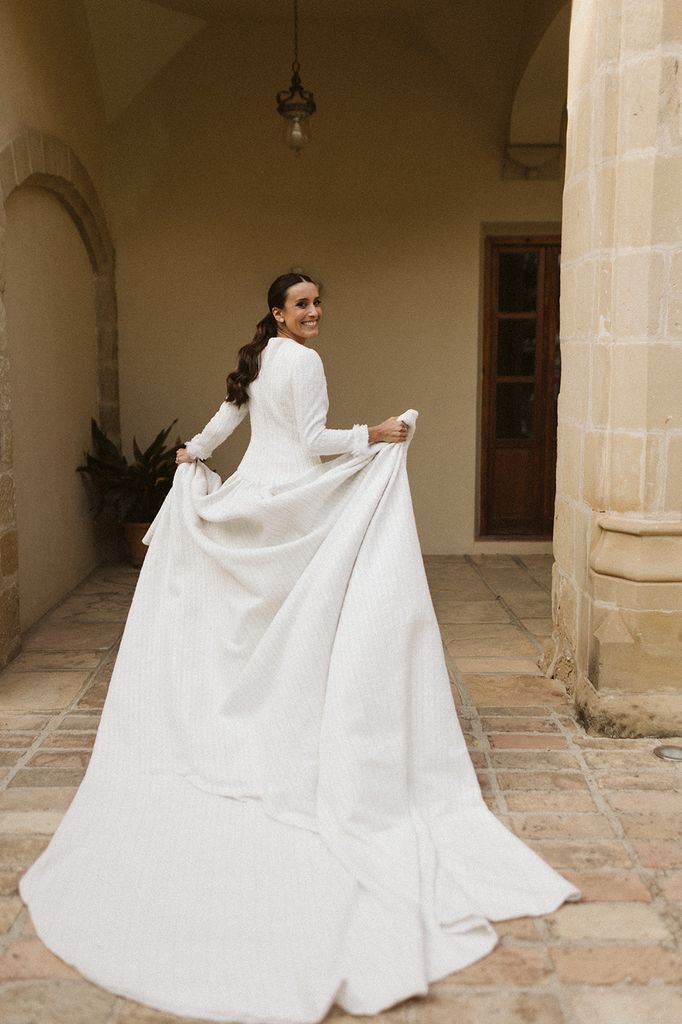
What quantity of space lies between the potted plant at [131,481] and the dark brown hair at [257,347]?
11.2 feet

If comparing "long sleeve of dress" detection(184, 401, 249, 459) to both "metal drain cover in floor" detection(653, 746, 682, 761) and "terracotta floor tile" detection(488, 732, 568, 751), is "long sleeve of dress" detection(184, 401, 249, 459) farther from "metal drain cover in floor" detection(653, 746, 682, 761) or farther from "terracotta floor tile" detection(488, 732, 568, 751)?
"metal drain cover in floor" detection(653, 746, 682, 761)

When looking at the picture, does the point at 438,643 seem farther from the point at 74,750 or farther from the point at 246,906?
the point at 74,750

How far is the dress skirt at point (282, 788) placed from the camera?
7.03 ft

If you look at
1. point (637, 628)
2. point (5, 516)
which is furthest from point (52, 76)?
point (637, 628)

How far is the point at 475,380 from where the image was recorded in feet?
23.7

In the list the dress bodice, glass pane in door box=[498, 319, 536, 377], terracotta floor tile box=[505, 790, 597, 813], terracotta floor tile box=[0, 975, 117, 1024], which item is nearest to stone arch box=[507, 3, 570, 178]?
glass pane in door box=[498, 319, 536, 377]

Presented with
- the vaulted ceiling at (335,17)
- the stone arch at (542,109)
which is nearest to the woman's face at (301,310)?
the stone arch at (542,109)

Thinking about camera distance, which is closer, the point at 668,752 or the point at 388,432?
the point at 388,432

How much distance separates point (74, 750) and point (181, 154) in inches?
198

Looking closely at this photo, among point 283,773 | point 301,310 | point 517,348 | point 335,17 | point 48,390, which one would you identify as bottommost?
point 283,773

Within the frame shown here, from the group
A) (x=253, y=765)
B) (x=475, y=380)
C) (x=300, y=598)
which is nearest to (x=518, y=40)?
(x=475, y=380)

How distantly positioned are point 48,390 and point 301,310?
2956 mm

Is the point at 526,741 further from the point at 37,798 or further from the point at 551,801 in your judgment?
the point at 37,798

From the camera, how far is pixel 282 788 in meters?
2.79
